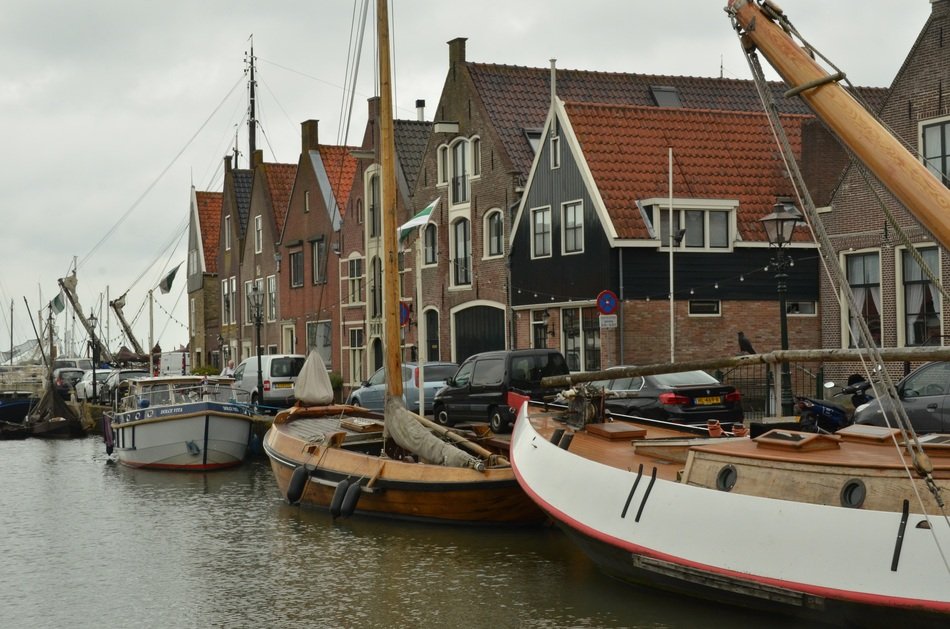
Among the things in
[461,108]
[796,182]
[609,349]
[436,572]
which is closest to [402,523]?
[436,572]

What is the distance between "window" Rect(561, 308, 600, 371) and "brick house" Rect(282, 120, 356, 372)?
1659 centimetres

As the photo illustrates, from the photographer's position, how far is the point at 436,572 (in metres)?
15.5

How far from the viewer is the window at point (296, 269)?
53562 mm

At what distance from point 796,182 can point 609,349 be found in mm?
20235

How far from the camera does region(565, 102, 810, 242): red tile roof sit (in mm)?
32812

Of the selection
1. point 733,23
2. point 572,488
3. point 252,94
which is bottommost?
point 572,488

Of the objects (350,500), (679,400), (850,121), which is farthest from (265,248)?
(850,121)

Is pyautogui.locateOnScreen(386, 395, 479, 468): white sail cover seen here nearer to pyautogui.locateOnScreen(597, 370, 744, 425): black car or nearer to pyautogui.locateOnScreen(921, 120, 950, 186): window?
pyautogui.locateOnScreen(597, 370, 744, 425): black car

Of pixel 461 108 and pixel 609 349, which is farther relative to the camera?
pixel 461 108

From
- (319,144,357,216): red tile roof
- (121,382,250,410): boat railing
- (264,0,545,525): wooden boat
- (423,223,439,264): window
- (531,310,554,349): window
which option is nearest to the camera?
(264,0,545,525): wooden boat

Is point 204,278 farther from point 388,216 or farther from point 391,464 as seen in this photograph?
point 391,464

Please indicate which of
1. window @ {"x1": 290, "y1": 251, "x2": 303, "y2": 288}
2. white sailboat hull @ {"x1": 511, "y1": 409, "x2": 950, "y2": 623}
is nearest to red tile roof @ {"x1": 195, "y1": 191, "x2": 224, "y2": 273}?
window @ {"x1": 290, "y1": 251, "x2": 303, "y2": 288}

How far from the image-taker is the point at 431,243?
41.4 m

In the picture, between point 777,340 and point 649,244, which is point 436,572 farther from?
point 777,340
